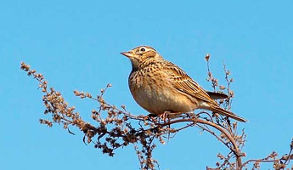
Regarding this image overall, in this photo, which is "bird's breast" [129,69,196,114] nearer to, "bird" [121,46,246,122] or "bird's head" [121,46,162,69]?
"bird" [121,46,246,122]

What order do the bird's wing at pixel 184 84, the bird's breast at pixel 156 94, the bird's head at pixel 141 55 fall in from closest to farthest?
1. the bird's breast at pixel 156 94
2. the bird's wing at pixel 184 84
3. the bird's head at pixel 141 55

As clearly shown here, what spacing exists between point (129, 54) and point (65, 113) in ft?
11.6

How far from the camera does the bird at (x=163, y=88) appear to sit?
686 cm

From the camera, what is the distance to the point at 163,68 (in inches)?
297

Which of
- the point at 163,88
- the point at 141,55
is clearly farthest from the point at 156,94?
the point at 141,55

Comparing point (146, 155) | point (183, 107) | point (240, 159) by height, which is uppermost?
point (183, 107)

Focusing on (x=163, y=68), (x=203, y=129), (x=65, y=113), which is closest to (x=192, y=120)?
(x=203, y=129)

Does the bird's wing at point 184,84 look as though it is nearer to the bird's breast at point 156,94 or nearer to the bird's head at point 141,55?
the bird's breast at point 156,94

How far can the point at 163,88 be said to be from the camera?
7117mm

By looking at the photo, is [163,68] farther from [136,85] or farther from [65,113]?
[65,113]

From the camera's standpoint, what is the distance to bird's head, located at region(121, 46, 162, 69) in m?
7.81

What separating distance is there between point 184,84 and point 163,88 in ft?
1.91

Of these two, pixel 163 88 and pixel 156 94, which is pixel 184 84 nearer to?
pixel 163 88

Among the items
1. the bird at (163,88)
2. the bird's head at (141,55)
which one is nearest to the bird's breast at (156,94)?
the bird at (163,88)
